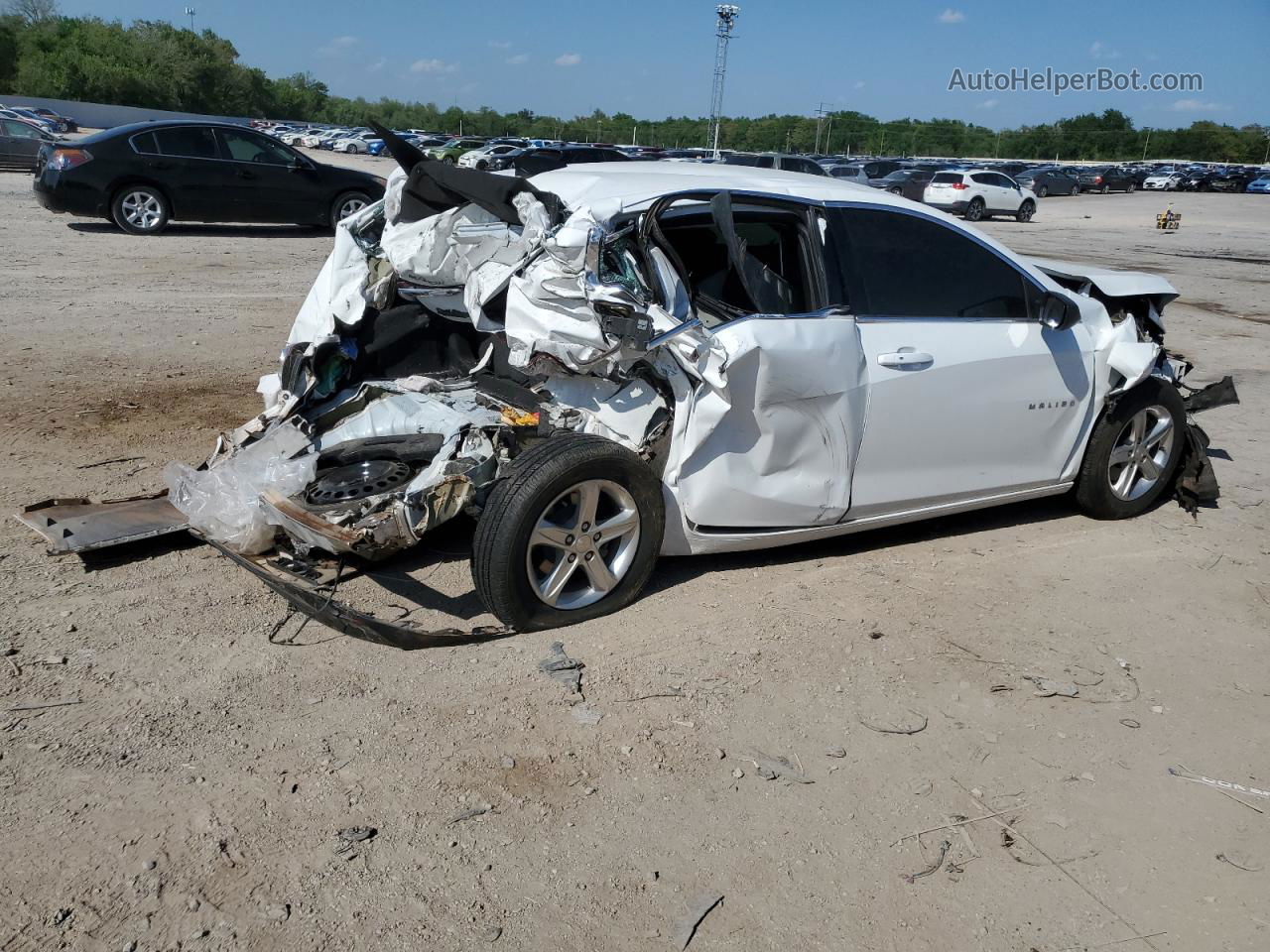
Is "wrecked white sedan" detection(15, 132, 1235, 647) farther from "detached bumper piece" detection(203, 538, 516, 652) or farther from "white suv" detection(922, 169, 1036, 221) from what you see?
"white suv" detection(922, 169, 1036, 221)

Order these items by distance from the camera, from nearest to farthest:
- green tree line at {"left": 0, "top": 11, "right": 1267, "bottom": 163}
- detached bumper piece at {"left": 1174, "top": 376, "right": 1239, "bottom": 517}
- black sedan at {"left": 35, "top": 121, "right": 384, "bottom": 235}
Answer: detached bumper piece at {"left": 1174, "top": 376, "right": 1239, "bottom": 517} < black sedan at {"left": 35, "top": 121, "right": 384, "bottom": 235} < green tree line at {"left": 0, "top": 11, "right": 1267, "bottom": 163}

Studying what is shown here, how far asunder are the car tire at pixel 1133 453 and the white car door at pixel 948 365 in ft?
1.07

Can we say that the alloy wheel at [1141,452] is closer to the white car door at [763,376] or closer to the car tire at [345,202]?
the white car door at [763,376]

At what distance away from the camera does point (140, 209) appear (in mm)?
14633

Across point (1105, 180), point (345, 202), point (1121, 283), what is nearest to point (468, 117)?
point (1105, 180)

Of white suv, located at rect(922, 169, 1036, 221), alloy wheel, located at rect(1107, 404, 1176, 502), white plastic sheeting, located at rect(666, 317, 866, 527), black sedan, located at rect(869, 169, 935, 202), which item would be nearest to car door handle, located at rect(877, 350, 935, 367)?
white plastic sheeting, located at rect(666, 317, 866, 527)

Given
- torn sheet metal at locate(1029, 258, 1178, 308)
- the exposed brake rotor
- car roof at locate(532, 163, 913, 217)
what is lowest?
the exposed brake rotor

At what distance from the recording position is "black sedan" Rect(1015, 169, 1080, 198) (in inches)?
1854

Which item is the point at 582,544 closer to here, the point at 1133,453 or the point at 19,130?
the point at 1133,453

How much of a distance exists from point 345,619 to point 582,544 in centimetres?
95

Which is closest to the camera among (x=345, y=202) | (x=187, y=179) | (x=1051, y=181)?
(x=187, y=179)

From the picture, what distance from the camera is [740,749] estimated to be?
11.4ft

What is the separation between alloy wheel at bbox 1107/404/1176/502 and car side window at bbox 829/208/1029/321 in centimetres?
109

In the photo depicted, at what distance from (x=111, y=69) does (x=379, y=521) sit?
8129 centimetres
